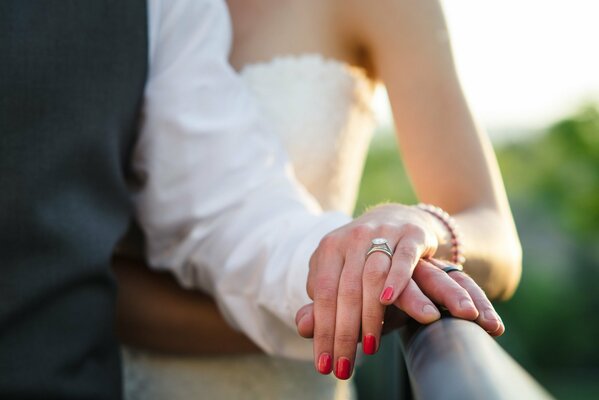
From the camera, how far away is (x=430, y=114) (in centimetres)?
139

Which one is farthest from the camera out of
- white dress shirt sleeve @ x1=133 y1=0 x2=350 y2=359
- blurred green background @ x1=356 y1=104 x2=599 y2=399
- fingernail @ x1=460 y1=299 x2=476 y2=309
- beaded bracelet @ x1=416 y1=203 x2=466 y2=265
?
blurred green background @ x1=356 y1=104 x2=599 y2=399

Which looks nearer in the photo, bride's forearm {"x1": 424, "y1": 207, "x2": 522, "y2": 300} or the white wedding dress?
bride's forearm {"x1": 424, "y1": 207, "x2": 522, "y2": 300}

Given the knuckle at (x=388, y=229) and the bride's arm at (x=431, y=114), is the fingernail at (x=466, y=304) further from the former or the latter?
the bride's arm at (x=431, y=114)

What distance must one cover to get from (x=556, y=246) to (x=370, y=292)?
412 inches

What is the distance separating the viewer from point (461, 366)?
0.55 m

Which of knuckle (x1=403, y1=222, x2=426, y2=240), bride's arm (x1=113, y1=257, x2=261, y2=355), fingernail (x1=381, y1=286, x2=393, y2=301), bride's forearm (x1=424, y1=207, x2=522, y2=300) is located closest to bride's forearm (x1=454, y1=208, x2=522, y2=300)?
bride's forearm (x1=424, y1=207, x2=522, y2=300)

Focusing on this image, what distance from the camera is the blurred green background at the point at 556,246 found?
10531mm

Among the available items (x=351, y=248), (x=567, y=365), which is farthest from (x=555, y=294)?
(x=351, y=248)

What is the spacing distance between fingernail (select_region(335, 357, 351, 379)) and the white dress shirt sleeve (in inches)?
16.1

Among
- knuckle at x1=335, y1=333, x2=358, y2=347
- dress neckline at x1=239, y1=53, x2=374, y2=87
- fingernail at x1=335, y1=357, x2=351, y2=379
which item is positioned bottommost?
dress neckline at x1=239, y1=53, x2=374, y2=87

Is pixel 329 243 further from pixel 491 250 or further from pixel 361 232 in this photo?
pixel 491 250

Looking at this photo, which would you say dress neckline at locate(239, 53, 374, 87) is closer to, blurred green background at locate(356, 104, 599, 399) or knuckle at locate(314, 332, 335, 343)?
knuckle at locate(314, 332, 335, 343)

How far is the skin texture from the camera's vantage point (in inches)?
30.0

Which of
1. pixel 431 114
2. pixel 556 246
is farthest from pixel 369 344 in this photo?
pixel 556 246
